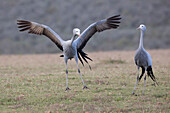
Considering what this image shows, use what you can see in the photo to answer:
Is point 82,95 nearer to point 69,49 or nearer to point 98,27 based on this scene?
point 69,49

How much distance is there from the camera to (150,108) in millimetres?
6523

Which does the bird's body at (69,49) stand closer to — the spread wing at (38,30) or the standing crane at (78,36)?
the standing crane at (78,36)

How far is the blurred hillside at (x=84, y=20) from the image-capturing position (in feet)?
87.8

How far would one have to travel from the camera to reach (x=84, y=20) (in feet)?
98.4

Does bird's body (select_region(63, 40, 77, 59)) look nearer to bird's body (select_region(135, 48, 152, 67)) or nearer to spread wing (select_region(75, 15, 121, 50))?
spread wing (select_region(75, 15, 121, 50))

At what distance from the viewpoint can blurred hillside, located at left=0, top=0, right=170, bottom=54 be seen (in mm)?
26750

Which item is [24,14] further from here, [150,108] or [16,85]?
[150,108]

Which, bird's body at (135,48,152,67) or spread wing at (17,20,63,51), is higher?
spread wing at (17,20,63,51)

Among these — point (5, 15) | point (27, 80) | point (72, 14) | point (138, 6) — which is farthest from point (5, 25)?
point (27, 80)

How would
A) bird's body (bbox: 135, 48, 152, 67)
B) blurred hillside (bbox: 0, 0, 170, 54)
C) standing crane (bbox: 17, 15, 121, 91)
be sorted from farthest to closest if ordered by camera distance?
blurred hillside (bbox: 0, 0, 170, 54)
standing crane (bbox: 17, 15, 121, 91)
bird's body (bbox: 135, 48, 152, 67)

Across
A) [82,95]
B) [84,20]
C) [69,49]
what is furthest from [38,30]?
[84,20]

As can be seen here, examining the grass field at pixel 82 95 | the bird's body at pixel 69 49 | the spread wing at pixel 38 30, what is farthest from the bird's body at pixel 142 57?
the spread wing at pixel 38 30

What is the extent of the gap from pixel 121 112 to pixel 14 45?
865 inches

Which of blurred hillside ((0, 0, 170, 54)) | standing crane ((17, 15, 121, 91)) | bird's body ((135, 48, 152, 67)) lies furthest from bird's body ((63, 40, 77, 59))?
blurred hillside ((0, 0, 170, 54))
